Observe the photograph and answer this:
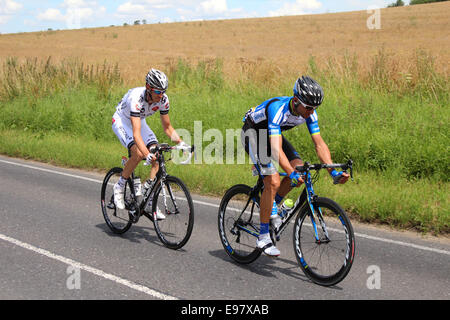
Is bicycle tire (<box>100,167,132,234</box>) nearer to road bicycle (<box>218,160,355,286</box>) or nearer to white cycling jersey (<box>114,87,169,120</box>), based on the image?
white cycling jersey (<box>114,87,169,120</box>)

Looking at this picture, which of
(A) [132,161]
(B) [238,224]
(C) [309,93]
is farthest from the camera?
(A) [132,161]

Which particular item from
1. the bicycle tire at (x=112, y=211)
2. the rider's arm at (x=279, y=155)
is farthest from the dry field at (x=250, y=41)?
the rider's arm at (x=279, y=155)

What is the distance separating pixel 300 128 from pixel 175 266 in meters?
6.52

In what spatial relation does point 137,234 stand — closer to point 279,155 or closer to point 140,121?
point 140,121

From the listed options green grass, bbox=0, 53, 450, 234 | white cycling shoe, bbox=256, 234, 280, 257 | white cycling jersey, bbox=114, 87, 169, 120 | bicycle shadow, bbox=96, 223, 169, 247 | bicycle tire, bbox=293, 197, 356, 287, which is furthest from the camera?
green grass, bbox=0, 53, 450, 234

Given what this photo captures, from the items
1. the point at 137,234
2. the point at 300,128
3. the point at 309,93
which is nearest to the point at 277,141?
the point at 309,93

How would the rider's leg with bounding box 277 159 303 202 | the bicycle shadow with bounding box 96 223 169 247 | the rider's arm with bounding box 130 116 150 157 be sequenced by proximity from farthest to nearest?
the bicycle shadow with bounding box 96 223 169 247, the rider's arm with bounding box 130 116 150 157, the rider's leg with bounding box 277 159 303 202

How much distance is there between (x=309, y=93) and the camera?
5.01 metres

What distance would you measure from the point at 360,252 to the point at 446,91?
7.23m

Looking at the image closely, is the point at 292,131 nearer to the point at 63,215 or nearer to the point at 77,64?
the point at 63,215

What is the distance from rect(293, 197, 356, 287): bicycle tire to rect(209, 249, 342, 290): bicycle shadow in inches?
7.7

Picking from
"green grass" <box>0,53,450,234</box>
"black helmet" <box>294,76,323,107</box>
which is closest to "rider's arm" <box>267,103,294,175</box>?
"black helmet" <box>294,76,323,107</box>

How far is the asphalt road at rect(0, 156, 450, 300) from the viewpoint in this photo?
504cm

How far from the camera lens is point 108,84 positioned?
1844 cm
